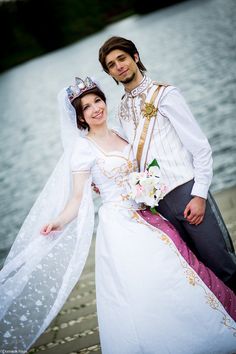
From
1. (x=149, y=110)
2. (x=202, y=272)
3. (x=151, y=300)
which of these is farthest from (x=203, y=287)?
(x=149, y=110)

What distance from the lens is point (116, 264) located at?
264cm

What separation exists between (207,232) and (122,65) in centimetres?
130

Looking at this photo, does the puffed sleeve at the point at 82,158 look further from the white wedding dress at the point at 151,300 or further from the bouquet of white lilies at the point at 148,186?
the white wedding dress at the point at 151,300

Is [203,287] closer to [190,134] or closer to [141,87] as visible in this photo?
[190,134]

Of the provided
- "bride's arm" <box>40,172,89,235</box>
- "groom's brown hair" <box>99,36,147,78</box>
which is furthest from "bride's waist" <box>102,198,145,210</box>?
"groom's brown hair" <box>99,36,147,78</box>

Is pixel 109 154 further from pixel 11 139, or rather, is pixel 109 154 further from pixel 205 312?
pixel 11 139

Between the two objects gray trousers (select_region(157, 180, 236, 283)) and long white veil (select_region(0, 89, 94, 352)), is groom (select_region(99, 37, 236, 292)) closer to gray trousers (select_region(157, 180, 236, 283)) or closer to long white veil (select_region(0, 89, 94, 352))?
gray trousers (select_region(157, 180, 236, 283))

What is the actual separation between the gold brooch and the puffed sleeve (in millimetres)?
454

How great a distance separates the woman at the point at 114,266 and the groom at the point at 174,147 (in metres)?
0.16

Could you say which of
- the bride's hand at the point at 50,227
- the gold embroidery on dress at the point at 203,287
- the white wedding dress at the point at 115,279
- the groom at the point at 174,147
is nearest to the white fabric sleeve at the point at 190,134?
the groom at the point at 174,147

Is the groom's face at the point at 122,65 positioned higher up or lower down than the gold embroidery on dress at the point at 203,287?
higher up

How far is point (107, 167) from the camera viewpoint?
2.85 m

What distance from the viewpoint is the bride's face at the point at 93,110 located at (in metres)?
2.89

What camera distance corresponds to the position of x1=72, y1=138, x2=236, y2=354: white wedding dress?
2.54 metres
